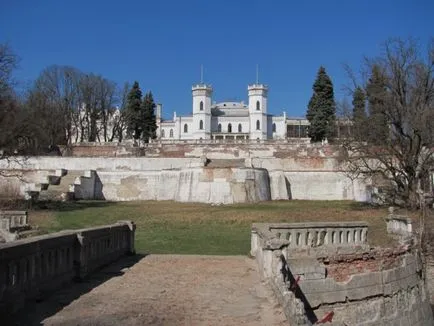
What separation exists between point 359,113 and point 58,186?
2467cm

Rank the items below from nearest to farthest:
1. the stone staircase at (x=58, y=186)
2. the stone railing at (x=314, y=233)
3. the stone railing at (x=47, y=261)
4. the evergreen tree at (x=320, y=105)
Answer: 1. the stone railing at (x=47, y=261)
2. the stone railing at (x=314, y=233)
3. the stone staircase at (x=58, y=186)
4. the evergreen tree at (x=320, y=105)

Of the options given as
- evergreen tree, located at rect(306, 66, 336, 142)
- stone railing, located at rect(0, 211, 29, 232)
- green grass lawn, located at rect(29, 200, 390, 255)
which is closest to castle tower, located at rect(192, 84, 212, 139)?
evergreen tree, located at rect(306, 66, 336, 142)

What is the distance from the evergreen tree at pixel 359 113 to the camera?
28875mm

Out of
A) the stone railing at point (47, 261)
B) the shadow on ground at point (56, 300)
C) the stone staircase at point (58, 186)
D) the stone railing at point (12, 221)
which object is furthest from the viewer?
the stone staircase at point (58, 186)

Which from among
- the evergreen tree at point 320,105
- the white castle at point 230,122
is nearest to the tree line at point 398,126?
the evergreen tree at point 320,105

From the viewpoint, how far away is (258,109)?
10550 cm

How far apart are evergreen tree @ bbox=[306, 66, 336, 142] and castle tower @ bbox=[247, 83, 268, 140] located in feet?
120

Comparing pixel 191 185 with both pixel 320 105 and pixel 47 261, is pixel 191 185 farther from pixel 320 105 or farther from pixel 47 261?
pixel 47 261

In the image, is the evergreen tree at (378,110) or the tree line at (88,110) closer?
the evergreen tree at (378,110)

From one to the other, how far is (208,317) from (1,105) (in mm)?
24850

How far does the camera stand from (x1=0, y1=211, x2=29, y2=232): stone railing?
1717 centimetres

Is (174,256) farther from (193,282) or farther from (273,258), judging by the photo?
(273,258)

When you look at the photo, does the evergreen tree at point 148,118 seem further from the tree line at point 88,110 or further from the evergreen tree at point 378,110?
the evergreen tree at point 378,110

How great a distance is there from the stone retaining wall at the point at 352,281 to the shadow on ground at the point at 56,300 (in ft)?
9.61
